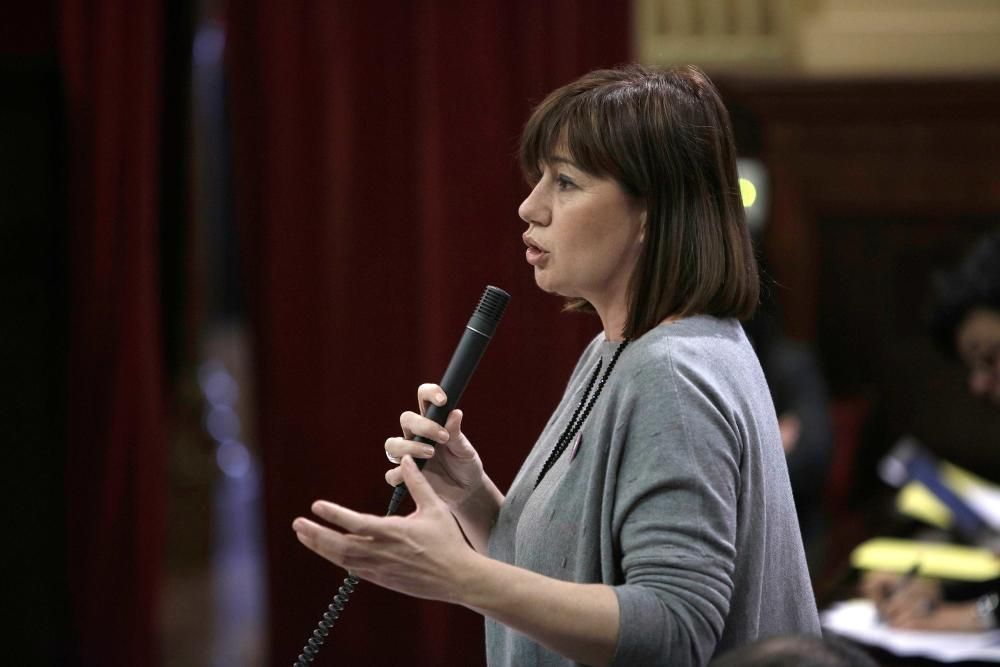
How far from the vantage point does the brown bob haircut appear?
1.18 m

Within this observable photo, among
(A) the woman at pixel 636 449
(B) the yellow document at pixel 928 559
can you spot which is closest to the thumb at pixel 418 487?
(A) the woman at pixel 636 449

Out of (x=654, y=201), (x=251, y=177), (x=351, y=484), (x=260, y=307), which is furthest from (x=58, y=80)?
(x=654, y=201)

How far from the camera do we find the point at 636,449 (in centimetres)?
111

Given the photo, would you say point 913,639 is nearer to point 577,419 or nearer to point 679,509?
point 577,419

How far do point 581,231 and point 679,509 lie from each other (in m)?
0.30

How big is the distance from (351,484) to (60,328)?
2.82 feet

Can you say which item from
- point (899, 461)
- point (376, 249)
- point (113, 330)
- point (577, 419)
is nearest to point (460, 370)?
point (577, 419)

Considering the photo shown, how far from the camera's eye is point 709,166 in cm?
120

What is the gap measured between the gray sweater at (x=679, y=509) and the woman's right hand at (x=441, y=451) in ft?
0.41

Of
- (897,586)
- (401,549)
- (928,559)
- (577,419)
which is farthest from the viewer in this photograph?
(928,559)

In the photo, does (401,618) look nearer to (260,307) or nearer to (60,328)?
(260,307)

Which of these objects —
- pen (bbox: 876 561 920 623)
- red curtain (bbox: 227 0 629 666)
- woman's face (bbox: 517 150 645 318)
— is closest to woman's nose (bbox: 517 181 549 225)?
woman's face (bbox: 517 150 645 318)

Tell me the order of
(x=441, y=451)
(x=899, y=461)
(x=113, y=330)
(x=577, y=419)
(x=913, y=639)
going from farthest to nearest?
(x=899, y=461)
(x=113, y=330)
(x=913, y=639)
(x=441, y=451)
(x=577, y=419)

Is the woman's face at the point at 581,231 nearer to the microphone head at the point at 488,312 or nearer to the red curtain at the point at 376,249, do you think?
the microphone head at the point at 488,312
